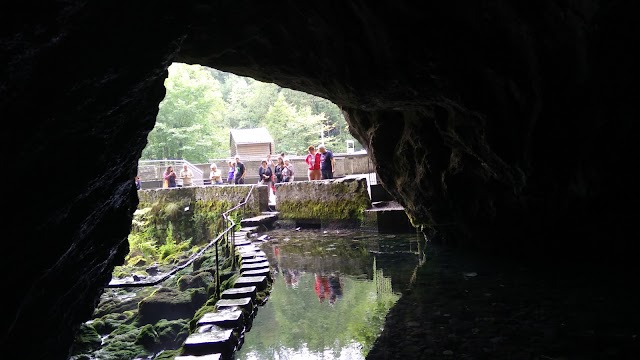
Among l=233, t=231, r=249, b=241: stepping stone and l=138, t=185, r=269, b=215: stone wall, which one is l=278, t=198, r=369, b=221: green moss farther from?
l=233, t=231, r=249, b=241: stepping stone

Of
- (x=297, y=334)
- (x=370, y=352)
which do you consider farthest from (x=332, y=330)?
(x=370, y=352)

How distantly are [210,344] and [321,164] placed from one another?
12.8m

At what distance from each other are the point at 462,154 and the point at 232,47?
524cm

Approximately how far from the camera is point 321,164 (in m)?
17.8

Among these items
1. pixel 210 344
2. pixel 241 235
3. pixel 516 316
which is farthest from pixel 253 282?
pixel 241 235

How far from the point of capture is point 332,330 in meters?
6.18

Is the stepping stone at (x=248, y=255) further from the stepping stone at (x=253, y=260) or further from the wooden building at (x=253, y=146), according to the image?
the wooden building at (x=253, y=146)

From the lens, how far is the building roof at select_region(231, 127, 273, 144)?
107ft

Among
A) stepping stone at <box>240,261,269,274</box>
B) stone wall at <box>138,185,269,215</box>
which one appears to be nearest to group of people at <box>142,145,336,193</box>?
stone wall at <box>138,185,269,215</box>

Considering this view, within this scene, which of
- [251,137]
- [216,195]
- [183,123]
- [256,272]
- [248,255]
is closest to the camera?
[256,272]

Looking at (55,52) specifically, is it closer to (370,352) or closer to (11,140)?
(11,140)

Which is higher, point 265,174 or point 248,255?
point 265,174

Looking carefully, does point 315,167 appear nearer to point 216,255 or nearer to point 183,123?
point 216,255

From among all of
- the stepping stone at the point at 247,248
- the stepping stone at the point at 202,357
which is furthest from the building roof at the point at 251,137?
the stepping stone at the point at 202,357
